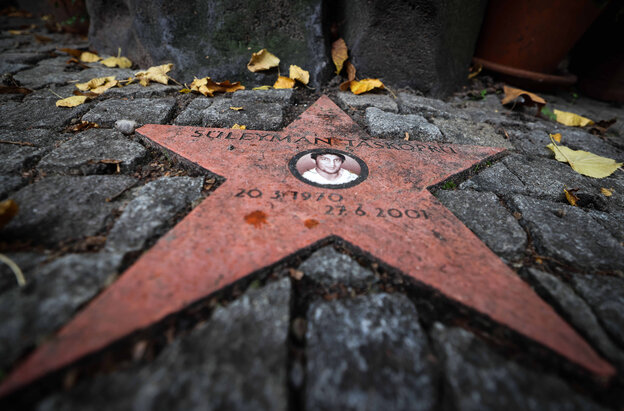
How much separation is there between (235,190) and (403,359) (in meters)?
0.73

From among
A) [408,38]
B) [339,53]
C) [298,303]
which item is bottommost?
[298,303]

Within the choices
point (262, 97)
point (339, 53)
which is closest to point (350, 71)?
point (339, 53)

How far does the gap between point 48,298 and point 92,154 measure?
2.57 ft

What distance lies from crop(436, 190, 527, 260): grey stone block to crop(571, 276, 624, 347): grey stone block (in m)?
0.17

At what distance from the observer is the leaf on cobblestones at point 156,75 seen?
207 centimetres

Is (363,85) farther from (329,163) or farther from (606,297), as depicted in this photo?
(606,297)

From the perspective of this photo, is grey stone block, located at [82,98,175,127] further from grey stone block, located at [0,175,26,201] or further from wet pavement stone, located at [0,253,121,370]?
wet pavement stone, located at [0,253,121,370]

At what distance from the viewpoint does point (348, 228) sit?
94cm

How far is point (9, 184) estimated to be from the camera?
107cm

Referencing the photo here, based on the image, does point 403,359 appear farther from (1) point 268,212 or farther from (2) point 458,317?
(1) point 268,212

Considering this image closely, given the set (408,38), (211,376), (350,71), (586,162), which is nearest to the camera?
(211,376)

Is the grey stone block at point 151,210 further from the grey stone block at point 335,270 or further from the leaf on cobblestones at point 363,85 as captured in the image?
the leaf on cobblestones at point 363,85

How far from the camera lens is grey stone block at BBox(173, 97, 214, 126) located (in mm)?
1605

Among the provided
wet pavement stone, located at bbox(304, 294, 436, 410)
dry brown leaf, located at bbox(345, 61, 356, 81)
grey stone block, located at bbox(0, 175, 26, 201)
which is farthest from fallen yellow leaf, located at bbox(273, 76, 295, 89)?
wet pavement stone, located at bbox(304, 294, 436, 410)
